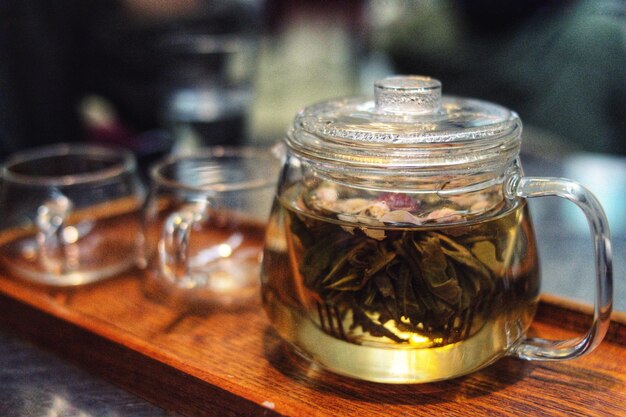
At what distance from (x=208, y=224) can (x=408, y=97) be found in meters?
0.30

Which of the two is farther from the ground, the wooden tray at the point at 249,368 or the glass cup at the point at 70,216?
the glass cup at the point at 70,216

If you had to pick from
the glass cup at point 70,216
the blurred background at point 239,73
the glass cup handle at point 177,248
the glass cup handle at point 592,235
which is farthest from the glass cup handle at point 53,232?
the blurred background at point 239,73

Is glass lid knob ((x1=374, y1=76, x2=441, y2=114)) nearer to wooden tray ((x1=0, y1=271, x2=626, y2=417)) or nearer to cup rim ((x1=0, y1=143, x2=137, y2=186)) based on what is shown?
wooden tray ((x1=0, y1=271, x2=626, y2=417))

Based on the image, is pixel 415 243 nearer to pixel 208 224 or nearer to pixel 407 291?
pixel 407 291

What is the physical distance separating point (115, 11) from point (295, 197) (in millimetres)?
1038

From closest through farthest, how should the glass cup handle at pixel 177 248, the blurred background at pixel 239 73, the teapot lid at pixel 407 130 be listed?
the teapot lid at pixel 407 130, the glass cup handle at pixel 177 248, the blurred background at pixel 239 73

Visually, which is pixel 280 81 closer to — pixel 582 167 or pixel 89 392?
pixel 582 167

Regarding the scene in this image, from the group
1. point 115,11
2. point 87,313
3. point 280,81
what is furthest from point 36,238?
point 280,81

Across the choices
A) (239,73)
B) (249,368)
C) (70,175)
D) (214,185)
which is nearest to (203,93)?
(239,73)

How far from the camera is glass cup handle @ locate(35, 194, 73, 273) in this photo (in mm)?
633

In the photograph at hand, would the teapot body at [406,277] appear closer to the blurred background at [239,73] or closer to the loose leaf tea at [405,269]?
the loose leaf tea at [405,269]

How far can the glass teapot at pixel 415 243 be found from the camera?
1.36 ft

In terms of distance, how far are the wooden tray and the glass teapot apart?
0.06 feet

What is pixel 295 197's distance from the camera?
1.57ft
